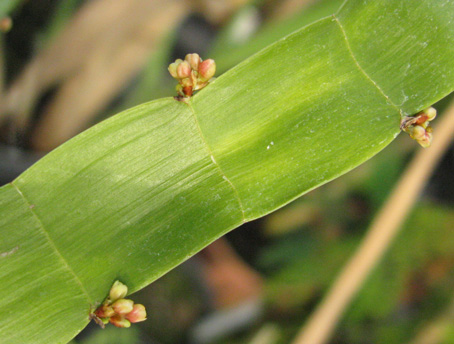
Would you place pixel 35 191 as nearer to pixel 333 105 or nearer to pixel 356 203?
pixel 333 105

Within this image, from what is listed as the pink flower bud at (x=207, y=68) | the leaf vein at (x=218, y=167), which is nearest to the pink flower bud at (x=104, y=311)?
the leaf vein at (x=218, y=167)

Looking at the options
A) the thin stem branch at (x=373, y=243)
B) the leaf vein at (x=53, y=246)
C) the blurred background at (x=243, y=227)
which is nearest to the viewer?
the leaf vein at (x=53, y=246)

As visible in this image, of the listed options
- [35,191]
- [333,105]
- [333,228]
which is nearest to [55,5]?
[35,191]

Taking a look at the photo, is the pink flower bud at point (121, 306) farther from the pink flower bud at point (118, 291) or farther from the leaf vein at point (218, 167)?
the leaf vein at point (218, 167)

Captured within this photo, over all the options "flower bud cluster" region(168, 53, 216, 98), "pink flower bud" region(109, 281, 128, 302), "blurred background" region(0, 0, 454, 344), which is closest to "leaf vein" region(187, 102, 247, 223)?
"flower bud cluster" region(168, 53, 216, 98)

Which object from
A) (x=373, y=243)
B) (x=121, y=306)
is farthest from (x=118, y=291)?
(x=373, y=243)

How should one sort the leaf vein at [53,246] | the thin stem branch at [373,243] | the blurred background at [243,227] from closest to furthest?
1. the leaf vein at [53,246]
2. the thin stem branch at [373,243]
3. the blurred background at [243,227]
